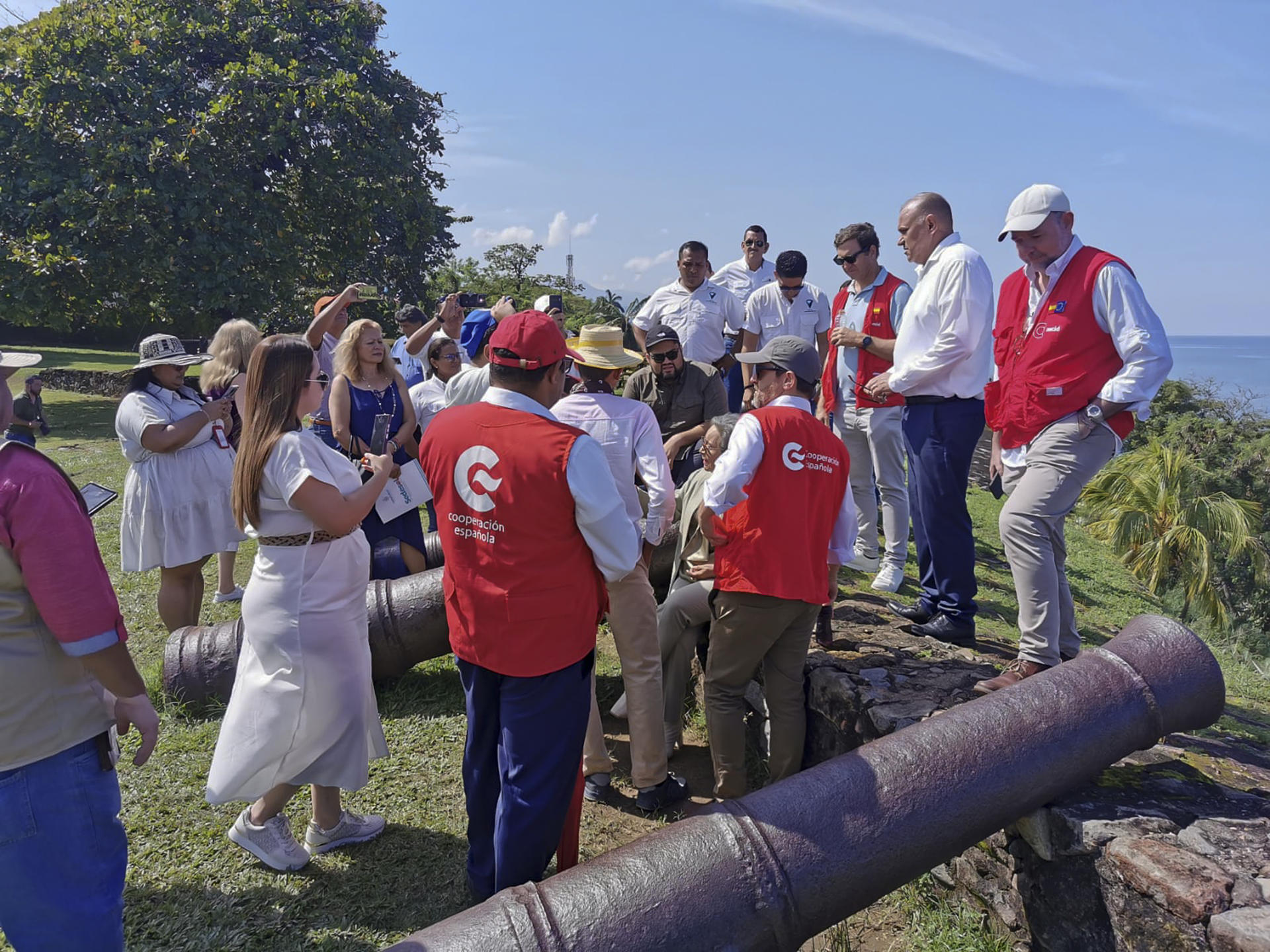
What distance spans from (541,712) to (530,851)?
0.51 meters

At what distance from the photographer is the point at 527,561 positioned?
282cm

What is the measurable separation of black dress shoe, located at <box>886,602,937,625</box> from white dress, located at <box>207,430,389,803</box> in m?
3.23

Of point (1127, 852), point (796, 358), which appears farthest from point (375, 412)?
point (1127, 852)

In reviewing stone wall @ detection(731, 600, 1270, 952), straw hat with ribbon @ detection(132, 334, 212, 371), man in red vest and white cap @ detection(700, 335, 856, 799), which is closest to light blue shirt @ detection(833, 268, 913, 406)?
man in red vest and white cap @ detection(700, 335, 856, 799)

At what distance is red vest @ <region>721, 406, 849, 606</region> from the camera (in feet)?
11.6

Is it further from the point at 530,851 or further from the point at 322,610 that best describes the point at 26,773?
the point at 530,851

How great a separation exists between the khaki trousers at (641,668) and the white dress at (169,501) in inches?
108

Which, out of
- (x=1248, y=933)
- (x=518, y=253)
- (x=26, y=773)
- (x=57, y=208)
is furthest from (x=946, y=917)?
(x=518, y=253)

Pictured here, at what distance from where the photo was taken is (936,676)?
4.24m

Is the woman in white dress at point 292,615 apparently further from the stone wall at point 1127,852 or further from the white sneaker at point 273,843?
the stone wall at point 1127,852

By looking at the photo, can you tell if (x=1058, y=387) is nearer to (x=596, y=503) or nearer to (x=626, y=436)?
(x=626, y=436)

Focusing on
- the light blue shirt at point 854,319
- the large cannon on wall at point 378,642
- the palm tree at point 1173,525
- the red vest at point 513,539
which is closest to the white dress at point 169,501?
the large cannon on wall at point 378,642

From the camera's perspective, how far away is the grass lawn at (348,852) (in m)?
3.32

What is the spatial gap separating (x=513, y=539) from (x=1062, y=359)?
260 cm
